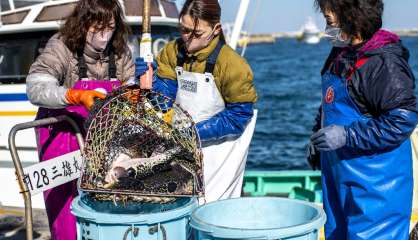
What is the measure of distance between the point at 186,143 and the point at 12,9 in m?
5.03

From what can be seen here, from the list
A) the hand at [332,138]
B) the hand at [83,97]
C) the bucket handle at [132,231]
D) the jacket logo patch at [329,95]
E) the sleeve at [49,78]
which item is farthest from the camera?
the sleeve at [49,78]

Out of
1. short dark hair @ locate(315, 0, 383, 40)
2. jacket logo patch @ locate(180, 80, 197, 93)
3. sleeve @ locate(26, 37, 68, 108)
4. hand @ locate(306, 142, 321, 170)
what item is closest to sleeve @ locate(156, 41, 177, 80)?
jacket logo patch @ locate(180, 80, 197, 93)

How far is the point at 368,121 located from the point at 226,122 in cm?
90

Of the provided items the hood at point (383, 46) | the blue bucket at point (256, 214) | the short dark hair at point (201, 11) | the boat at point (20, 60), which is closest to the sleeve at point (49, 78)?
the short dark hair at point (201, 11)

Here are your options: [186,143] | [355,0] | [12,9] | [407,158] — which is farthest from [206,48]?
[12,9]

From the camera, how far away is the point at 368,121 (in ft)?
10.6

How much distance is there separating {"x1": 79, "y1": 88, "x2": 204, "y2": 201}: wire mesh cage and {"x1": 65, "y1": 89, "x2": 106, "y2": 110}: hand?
87 millimetres

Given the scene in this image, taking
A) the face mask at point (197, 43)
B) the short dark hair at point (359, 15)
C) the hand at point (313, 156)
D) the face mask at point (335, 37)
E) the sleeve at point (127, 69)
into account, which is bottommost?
the hand at point (313, 156)

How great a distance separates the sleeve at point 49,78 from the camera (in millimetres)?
3605

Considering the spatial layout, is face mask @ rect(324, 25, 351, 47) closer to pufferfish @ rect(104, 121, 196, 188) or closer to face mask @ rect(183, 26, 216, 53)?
face mask @ rect(183, 26, 216, 53)

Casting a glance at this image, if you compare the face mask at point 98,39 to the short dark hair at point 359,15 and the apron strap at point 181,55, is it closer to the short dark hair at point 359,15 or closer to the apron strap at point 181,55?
the apron strap at point 181,55

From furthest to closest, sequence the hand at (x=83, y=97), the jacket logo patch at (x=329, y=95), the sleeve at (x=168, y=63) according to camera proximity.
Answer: the sleeve at (x=168, y=63) < the hand at (x=83, y=97) < the jacket logo patch at (x=329, y=95)

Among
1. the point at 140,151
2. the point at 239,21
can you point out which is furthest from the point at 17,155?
the point at 239,21

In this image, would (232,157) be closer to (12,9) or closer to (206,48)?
(206,48)
